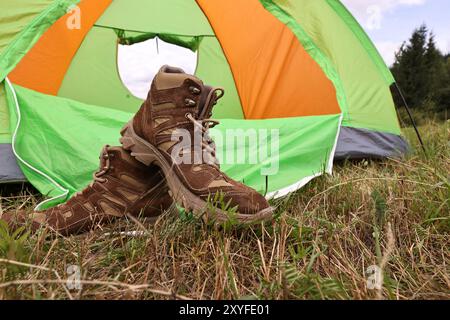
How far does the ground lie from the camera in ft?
1.98

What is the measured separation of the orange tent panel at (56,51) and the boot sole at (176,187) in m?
0.95

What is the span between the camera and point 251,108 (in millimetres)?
2166

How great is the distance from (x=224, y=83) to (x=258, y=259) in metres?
1.59

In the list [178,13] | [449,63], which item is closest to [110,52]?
[178,13]

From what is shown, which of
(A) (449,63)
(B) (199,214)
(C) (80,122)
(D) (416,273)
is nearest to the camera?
(D) (416,273)

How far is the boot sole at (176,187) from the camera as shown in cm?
82

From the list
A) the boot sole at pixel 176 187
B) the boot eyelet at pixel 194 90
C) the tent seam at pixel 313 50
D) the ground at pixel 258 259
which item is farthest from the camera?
the tent seam at pixel 313 50

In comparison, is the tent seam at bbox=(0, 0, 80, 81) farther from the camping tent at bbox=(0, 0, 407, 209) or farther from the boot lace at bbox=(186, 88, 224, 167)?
the boot lace at bbox=(186, 88, 224, 167)

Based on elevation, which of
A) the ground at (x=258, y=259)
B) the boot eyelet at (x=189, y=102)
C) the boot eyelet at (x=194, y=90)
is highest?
the boot eyelet at (x=194, y=90)

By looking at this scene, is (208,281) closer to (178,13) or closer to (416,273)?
(416,273)

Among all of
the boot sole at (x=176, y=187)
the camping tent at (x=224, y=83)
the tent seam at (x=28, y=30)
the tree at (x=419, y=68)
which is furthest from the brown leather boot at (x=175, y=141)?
the tree at (x=419, y=68)

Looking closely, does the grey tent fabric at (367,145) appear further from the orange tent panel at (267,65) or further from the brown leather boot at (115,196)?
the brown leather boot at (115,196)

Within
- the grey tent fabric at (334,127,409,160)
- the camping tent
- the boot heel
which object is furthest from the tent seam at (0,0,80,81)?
the grey tent fabric at (334,127,409,160)
